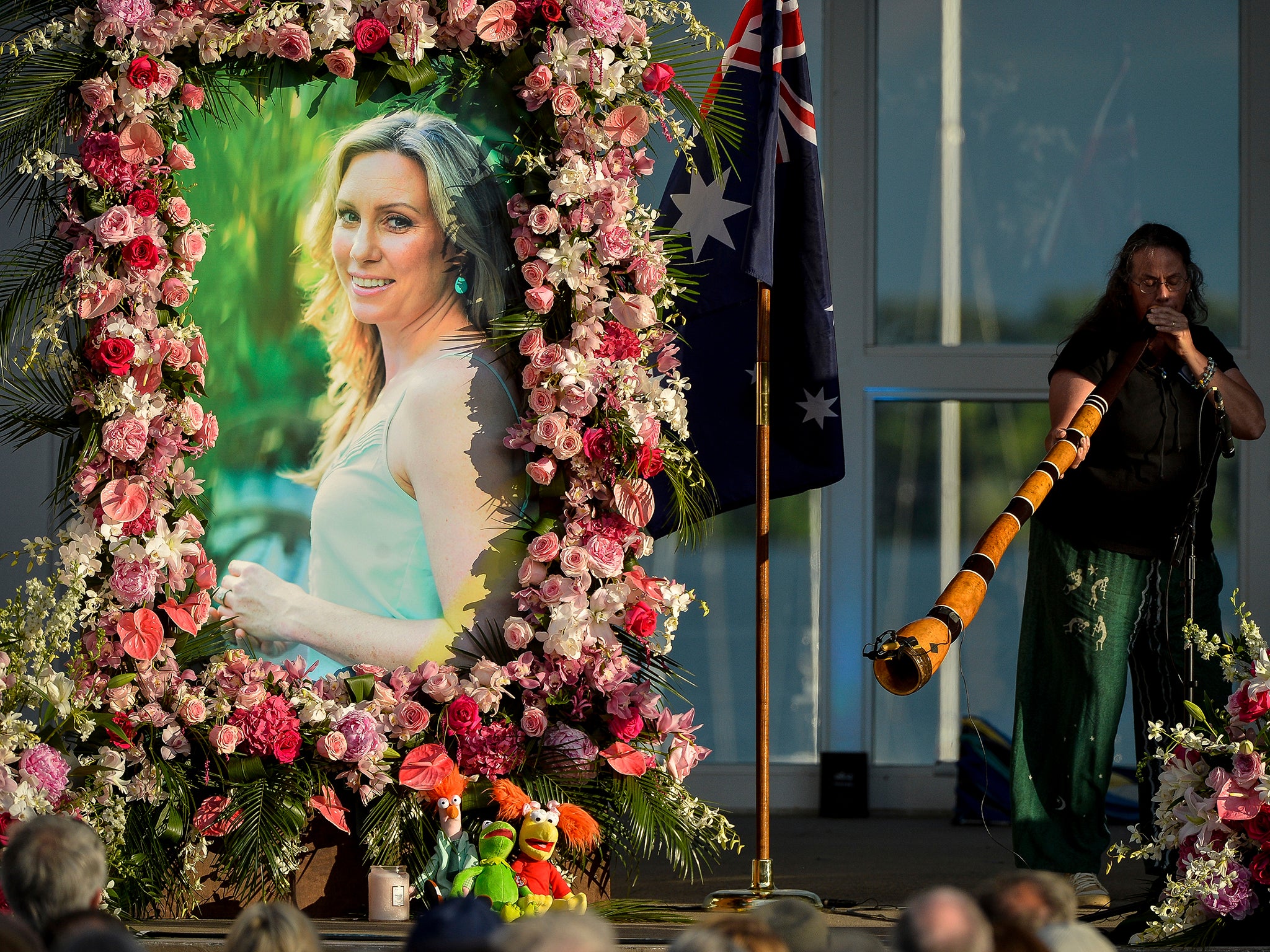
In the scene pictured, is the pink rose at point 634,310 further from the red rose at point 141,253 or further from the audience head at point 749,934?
the audience head at point 749,934

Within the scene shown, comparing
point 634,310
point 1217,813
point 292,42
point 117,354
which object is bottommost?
point 1217,813

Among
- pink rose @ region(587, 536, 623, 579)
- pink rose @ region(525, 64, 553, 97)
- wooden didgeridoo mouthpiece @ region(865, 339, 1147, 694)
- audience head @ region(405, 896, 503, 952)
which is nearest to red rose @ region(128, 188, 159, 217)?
pink rose @ region(525, 64, 553, 97)

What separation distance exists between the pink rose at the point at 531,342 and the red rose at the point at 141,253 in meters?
0.87

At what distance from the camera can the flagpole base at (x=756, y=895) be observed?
3.17 metres

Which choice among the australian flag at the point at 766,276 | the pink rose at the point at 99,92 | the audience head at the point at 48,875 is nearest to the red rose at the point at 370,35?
the pink rose at the point at 99,92

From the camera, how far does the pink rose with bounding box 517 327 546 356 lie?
3.28 meters

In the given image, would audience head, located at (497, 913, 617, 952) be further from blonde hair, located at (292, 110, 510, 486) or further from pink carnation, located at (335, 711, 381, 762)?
blonde hair, located at (292, 110, 510, 486)

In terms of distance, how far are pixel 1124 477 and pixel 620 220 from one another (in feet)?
4.71

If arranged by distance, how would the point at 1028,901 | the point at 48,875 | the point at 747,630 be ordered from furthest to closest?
the point at 747,630 < the point at 48,875 < the point at 1028,901

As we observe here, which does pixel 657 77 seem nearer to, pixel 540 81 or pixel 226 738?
pixel 540 81

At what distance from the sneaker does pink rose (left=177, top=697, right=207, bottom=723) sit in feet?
6.74

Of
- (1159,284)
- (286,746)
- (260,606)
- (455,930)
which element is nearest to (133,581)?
(260,606)

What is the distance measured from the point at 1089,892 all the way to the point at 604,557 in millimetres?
1420

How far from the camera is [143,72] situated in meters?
3.24
